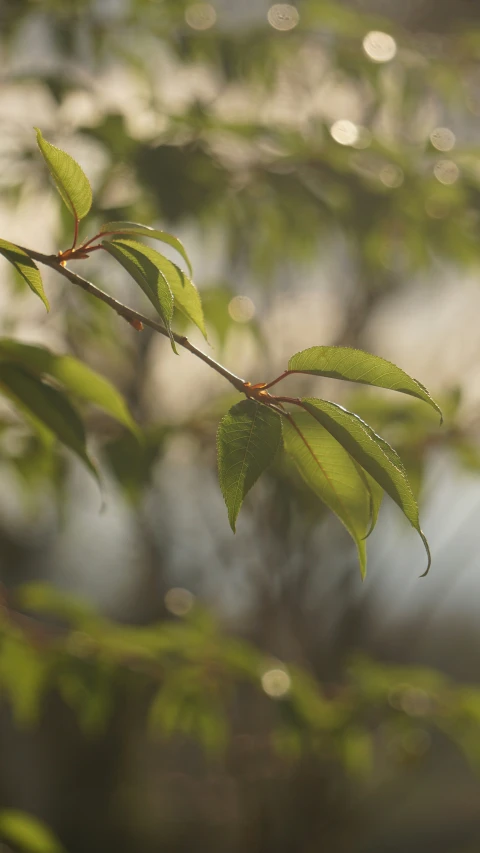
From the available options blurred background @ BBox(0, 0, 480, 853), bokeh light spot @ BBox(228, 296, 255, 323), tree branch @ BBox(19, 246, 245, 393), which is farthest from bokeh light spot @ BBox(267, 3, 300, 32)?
tree branch @ BBox(19, 246, 245, 393)

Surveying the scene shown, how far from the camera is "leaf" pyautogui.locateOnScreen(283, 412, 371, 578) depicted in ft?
0.73

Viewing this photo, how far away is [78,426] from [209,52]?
0.56 metres

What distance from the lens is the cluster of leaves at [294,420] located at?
0.64ft

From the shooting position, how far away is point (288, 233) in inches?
31.9

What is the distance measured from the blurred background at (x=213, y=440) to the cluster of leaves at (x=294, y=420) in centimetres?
4

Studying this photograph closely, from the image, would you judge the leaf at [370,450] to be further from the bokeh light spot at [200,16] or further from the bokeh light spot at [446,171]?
the bokeh light spot at [200,16]

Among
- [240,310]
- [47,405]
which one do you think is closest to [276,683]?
[240,310]

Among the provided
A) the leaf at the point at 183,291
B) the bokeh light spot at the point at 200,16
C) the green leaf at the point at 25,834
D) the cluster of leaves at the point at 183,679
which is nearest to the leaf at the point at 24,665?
the cluster of leaves at the point at 183,679

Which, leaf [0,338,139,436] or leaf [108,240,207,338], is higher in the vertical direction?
leaf [108,240,207,338]

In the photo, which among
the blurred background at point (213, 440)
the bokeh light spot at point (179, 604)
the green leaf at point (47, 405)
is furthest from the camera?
the bokeh light spot at point (179, 604)

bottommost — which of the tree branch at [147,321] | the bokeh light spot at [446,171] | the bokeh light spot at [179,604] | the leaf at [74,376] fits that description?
the bokeh light spot at [179,604]

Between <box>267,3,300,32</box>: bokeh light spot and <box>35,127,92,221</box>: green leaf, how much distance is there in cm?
62

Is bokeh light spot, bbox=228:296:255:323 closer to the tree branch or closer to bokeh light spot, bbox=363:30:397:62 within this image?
bokeh light spot, bbox=363:30:397:62

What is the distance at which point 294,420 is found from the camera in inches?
8.8
